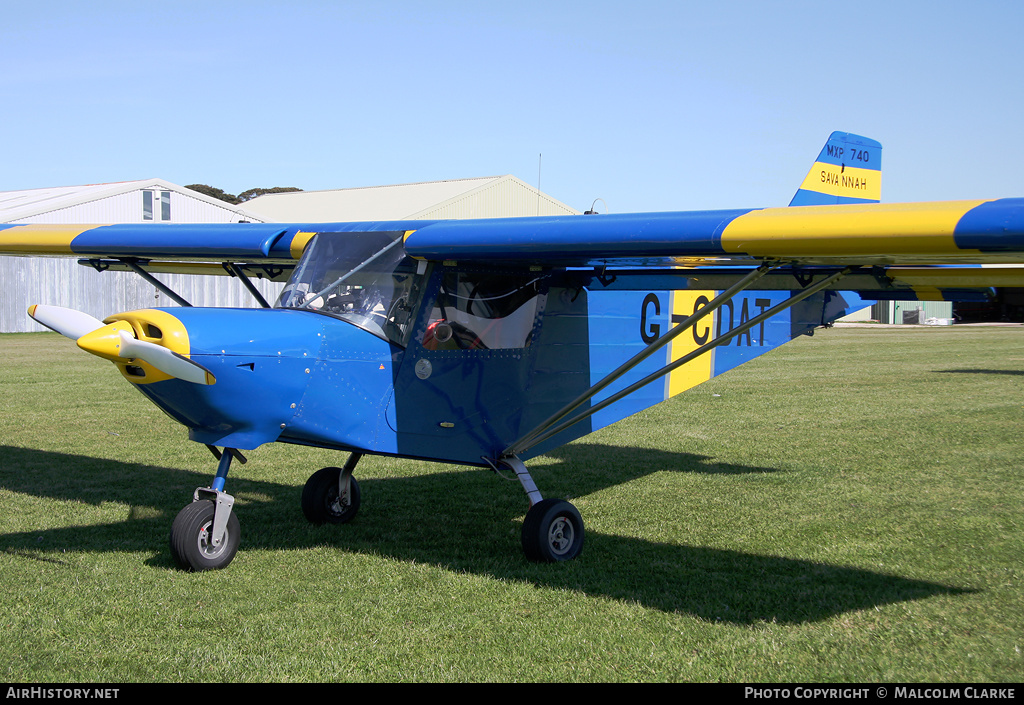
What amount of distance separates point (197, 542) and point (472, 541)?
6.51 ft

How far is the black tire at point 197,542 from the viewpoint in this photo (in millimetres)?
5414

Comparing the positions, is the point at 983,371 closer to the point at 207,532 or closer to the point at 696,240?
the point at 696,240

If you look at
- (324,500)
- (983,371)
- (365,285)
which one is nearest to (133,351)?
(365,285)

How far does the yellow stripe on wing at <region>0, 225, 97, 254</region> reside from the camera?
7.89 m

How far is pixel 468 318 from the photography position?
20.2 ft

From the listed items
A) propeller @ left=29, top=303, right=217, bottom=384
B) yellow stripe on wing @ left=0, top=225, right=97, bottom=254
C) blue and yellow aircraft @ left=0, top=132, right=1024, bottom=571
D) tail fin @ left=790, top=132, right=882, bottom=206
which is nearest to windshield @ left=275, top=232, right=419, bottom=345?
blue and yellow aircraft @ left=0, top=132, right=1024, bottom=571

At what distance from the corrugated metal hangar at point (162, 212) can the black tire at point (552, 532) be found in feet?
88.1

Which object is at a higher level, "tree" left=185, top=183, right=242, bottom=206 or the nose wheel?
"tree" left=185, top=183, right=242, bottom=206

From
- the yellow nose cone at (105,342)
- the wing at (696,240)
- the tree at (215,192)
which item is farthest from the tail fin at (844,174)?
the tree at (215,192)

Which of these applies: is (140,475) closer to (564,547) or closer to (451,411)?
(451,411)

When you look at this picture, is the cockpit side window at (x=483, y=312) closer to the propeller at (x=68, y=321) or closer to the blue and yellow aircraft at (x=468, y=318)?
the blue and yellow aircraft at (x=468, y=318)

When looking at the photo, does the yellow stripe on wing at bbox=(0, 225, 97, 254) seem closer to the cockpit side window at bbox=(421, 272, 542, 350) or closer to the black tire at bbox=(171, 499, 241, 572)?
the black tire at bbox=(171, 499, 241, 572)

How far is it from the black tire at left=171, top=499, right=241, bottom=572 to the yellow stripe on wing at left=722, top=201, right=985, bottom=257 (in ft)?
11.8

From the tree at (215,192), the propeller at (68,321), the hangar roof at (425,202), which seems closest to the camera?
the propeller at (68,321)
